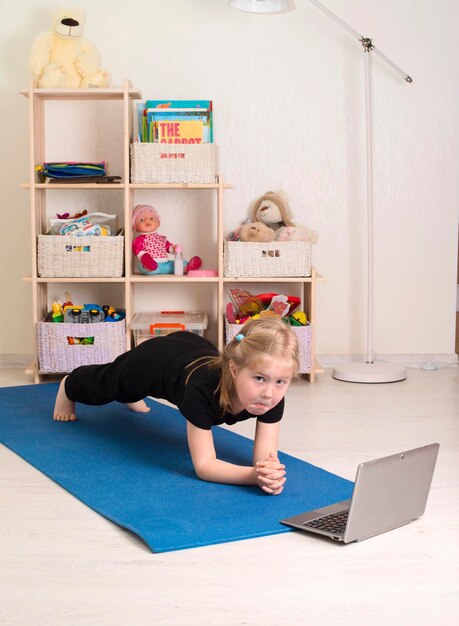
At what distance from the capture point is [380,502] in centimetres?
178

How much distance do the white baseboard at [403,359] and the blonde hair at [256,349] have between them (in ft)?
5.80

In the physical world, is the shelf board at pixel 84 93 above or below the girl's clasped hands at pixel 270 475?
above

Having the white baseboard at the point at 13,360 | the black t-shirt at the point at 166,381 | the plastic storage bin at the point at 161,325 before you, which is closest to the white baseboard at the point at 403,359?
the plastic storage bin at the point at 161,325

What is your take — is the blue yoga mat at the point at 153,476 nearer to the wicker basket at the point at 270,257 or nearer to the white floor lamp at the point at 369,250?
the wicker basket at the point at 270,257

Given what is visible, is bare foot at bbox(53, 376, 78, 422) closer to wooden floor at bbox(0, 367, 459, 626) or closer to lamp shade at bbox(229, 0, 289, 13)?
wooden floor at bbox(0, 367, 459, 626)

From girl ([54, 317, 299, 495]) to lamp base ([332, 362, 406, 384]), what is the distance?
1.18 meters

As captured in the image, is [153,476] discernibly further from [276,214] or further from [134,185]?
[276,214]

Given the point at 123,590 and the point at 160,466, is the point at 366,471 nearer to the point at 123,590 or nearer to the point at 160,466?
the point at 123,590

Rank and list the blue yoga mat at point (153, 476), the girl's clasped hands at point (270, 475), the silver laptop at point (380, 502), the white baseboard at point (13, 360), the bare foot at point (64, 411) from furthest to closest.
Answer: the white baseboard at point (13, 360) → the bare foot at point (64, 411) → the girl's clasped hands at point (270, 475) → the blue yoga mat at point (153, 476) → the silver laptop at point (380, 502)

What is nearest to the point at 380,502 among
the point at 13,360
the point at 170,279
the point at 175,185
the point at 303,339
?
the point at 303,339

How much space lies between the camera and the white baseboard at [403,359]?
3.84 metres

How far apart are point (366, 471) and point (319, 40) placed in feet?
8.22

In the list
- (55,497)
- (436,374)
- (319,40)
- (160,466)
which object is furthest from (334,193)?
(55,497)

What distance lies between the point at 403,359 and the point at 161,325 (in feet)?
3.74
